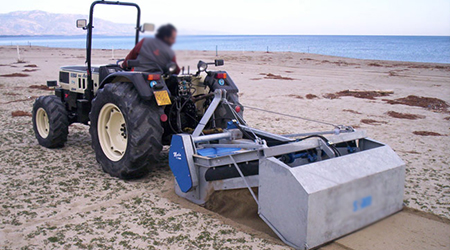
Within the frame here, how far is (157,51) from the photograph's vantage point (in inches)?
145

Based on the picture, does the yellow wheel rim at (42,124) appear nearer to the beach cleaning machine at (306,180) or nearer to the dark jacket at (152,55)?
the dark jacket at (152,55)

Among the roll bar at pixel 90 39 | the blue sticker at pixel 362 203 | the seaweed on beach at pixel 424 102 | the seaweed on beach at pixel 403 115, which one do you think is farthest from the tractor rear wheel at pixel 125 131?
the seaweed on beach at pixel 424 102

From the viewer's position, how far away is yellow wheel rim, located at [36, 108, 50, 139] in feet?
19.8

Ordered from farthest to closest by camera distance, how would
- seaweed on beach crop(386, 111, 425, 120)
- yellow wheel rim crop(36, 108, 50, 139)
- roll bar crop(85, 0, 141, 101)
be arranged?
seaweed on beach crop(386, 111, 425, 120), yellow wheel rim crop(36, 108, 50, 139), roll bar crop(85, 0, 141, 101)

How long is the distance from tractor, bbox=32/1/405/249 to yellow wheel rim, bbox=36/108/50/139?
0.73 feet

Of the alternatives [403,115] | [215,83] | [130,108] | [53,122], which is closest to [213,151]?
[130,108]

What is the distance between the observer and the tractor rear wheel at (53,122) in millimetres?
5695

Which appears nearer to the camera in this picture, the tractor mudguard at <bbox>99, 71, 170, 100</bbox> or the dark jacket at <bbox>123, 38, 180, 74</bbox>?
the dark jacket at <bbox>123, 38, 180, 74</bbox>

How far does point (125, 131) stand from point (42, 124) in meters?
2.20

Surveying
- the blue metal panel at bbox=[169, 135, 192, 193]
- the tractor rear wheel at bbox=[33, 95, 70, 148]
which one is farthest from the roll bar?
the blue metal panel at bbox=[169, 135, 192, 193]

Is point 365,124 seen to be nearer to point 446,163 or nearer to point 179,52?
point 446,163

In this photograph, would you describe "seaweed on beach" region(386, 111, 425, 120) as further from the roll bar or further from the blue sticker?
the roll bar

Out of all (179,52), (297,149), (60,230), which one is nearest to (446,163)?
(297,149)

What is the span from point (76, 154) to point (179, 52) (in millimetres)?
3026
